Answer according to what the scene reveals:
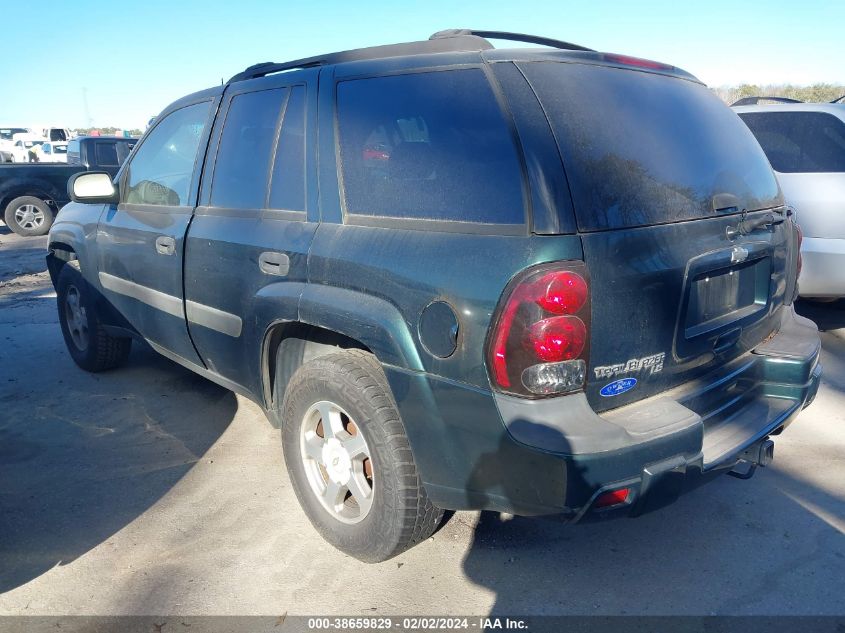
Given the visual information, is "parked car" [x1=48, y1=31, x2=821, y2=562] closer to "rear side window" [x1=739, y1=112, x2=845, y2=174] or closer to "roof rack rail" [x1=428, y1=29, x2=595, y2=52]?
"roof rack rail" [x1=428, y1=29, x2=595, y2=52]

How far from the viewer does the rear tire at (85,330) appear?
186 inches

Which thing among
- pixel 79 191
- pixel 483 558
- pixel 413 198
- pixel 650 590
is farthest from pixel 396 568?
pixel 79 191

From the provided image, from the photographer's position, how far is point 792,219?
310 centimetres

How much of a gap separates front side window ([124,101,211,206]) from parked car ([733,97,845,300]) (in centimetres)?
438

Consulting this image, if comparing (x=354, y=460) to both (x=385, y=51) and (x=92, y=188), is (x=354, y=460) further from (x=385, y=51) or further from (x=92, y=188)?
(x=92, y=188)

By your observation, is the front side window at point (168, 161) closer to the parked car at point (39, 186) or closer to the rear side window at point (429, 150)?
the rear side window at point (429, 150)

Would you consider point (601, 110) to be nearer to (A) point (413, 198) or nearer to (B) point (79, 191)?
(A) point (413, 198)

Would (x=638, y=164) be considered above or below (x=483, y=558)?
above

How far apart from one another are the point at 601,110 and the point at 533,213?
550 mm

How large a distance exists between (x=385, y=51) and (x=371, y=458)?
5.37ft

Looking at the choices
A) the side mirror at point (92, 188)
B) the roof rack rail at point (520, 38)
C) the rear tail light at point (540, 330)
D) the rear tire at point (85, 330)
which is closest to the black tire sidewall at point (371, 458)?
the rear tail light at point (540, 330)

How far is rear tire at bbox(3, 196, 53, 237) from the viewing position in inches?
478

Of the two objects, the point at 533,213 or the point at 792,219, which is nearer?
the point at 533,213

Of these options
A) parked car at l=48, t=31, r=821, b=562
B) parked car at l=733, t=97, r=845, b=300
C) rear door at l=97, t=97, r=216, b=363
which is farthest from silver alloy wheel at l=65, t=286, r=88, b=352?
parked car at l=733, t=97, r=845, b=300
